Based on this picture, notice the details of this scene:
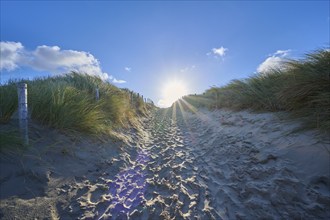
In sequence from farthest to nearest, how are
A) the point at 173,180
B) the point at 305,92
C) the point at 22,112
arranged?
the point at 305,92
the point at 173,180
the point at 22,112

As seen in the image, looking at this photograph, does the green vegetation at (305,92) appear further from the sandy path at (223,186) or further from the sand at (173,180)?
the sandy path at (223,186)

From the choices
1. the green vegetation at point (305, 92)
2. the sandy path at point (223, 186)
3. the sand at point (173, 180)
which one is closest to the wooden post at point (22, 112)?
the sand at point (173, 180)

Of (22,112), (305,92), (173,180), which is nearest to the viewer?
(22,112)

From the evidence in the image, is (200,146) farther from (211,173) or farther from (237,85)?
(237,85)

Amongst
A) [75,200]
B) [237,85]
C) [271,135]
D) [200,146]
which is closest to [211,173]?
[271,135]

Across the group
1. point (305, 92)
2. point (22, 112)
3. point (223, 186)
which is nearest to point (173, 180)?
point (223, 186)

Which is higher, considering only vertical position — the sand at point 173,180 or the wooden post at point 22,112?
the wooden post at point 22,112

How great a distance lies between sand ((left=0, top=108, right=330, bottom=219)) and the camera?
2.80 meters

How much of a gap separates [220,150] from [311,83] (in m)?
2.40

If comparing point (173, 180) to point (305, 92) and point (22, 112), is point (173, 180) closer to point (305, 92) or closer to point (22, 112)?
point (22, 112)

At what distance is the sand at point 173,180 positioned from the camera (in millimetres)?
2805

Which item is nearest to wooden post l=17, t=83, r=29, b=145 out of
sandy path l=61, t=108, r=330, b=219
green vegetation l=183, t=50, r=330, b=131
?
sandy path l=61, t=108, r=330, b=219

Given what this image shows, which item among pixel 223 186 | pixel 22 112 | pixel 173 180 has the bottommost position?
pixel 223 186

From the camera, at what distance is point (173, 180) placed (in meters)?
4.02
